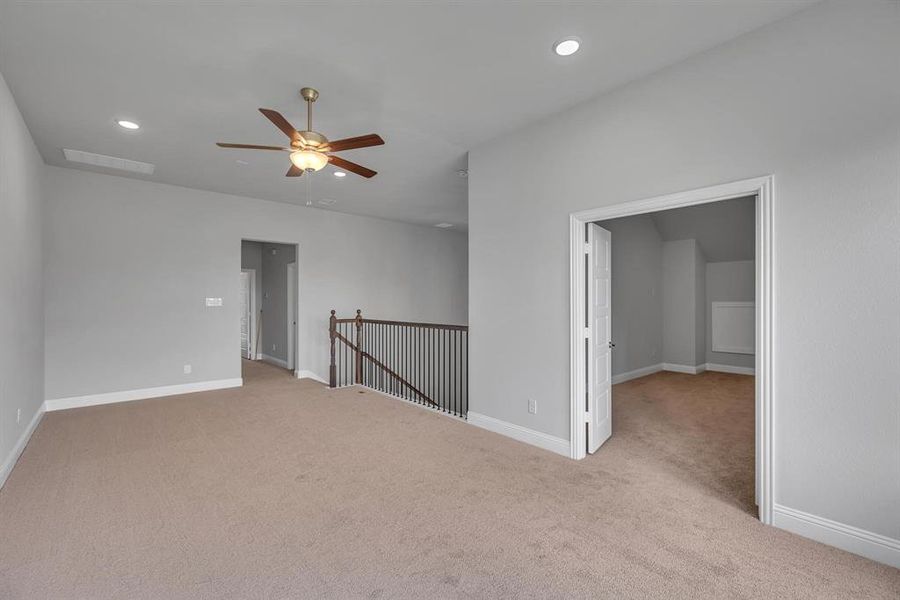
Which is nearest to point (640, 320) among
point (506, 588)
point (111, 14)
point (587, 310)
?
point (587, 310)

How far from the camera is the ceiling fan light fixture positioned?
9.60ft

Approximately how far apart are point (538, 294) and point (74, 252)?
5587 millimetres

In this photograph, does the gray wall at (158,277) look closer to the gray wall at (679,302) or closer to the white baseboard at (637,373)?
the white baseboard at (637,373)

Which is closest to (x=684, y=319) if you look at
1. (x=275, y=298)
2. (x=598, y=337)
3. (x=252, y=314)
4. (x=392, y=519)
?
(x=598, y=337)

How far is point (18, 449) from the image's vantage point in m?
3.41

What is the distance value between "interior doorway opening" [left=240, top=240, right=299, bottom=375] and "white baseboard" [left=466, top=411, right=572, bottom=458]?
4.25 m

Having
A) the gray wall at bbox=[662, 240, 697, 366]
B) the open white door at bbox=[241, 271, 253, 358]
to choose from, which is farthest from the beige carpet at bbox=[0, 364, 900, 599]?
the open white door at bbox=[241, 271, 253, 358]

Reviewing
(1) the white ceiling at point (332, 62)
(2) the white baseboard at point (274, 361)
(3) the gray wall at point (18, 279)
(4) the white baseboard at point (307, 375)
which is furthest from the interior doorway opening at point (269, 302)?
(1) the white ceiling at point (332, 62)

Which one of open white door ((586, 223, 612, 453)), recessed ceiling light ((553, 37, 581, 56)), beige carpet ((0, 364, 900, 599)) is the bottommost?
beige carpet ((0, 364, 900, 599))

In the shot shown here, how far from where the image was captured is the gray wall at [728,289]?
7.02 m

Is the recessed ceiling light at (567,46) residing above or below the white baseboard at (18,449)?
above

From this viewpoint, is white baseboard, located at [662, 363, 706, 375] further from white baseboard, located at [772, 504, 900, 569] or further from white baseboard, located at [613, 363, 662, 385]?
white baseboard, located at [772, 504, 900, 569]

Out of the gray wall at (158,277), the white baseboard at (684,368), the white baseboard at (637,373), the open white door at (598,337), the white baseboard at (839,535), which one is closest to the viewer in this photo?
the white baseboard at (839,535)

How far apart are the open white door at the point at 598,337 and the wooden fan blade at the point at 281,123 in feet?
7.70
